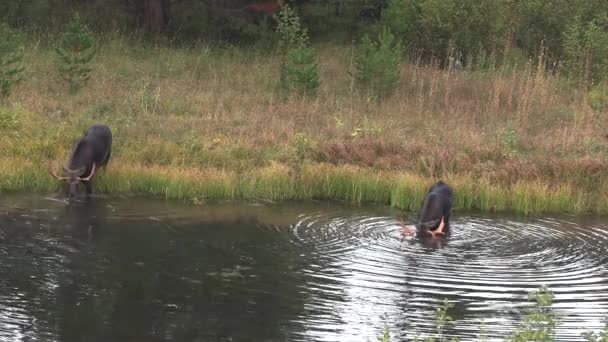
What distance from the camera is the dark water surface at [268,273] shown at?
10391 millimetres

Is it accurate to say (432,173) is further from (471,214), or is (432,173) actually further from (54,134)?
(54,134)

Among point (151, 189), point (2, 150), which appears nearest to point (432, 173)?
point (151, 189)

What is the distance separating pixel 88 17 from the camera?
33594 mm

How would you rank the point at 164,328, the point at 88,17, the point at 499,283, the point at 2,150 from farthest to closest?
the point at 88,17 < the point at 2,150 < the point at 499,283 < the point at 164,328

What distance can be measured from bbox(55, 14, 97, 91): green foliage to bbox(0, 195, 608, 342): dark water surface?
7331mm

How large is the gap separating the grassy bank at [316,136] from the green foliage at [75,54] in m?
0.35

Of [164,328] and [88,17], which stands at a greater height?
[88,17]

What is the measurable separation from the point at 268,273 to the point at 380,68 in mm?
13283

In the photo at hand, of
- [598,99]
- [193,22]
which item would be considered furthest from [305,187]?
[193,22]

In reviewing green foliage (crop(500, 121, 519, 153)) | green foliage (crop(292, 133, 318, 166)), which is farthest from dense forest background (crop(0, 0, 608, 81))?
green foliage (crop(292, 133, 318, 166))

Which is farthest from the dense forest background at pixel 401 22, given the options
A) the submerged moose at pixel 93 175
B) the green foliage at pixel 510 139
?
the submerged moose at pixel 93 175

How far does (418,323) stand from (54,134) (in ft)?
37.9

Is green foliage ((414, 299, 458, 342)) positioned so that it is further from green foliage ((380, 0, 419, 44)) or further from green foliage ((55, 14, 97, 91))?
green foliage ((380, 0, 419, 44))

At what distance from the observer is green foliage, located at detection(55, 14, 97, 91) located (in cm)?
2334
